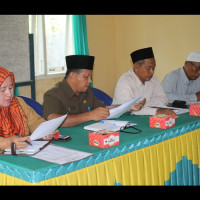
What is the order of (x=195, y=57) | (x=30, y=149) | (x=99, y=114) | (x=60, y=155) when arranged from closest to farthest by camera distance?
(x=60, y=155) < (x=30, y=149) < (x=99, y=114) < (x=195, y=57)

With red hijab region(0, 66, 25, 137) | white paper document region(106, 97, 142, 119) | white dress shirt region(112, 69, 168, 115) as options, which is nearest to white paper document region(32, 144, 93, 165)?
red hijab region(0, 66, 25, 137)

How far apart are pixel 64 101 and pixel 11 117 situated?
1.96 ft

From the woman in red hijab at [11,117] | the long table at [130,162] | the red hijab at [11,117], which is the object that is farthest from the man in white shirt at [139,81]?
the red hijab at [11,117]

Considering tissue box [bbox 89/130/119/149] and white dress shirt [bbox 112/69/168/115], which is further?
white dress shirt [bbox 112/69/168/115]

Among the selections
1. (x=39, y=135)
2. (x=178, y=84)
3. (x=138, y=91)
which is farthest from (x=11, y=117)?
(x=178, y=84)

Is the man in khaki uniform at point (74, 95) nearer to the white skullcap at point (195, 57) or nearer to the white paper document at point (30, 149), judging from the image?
the white paper document at point (30, 149)

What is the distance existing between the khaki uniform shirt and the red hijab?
32 cm

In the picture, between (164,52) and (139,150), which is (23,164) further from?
(164,52)

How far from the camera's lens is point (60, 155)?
2.11 m

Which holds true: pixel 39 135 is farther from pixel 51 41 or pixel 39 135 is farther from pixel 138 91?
pixel 51 41

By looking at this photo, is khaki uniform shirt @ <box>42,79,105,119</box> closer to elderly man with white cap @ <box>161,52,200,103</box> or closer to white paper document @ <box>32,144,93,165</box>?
white paper document @ <box>32,144,93,165</box>

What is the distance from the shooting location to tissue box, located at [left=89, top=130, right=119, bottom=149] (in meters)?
2.27
